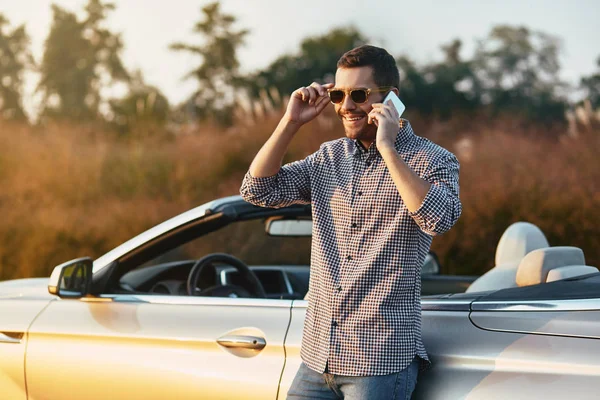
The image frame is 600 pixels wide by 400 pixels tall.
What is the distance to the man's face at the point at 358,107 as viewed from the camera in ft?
7.86

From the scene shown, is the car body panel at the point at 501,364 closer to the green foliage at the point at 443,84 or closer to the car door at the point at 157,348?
the car door at the point at 157,348

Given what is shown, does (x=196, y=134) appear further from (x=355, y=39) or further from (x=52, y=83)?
(x=52, y=83)

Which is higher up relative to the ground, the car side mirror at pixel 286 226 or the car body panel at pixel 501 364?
the car side mirror at pixel 286 226

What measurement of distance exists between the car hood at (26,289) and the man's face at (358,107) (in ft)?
5.90

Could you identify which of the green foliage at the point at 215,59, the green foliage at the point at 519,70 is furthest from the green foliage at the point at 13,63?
the green foliage at the point at 519,70

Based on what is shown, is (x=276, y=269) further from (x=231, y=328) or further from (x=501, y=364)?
(x=501, y=364)

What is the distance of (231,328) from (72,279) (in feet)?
2.70

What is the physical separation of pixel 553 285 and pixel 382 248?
2.28 feet

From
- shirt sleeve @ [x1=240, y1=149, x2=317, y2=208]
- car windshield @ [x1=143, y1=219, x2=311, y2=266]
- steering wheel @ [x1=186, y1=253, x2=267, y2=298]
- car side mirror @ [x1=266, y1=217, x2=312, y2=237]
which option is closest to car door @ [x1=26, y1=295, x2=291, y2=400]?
steering wheel @ [x1=186, y1=253, x2=267, y2=298]

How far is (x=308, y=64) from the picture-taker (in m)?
20.7

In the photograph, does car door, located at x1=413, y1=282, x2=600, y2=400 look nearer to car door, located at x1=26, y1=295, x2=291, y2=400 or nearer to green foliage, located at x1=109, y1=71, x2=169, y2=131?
car door, located at x1=26, y1=295, x2=291, y2=400

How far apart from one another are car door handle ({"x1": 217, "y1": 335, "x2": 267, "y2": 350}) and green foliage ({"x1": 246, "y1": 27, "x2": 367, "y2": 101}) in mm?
16624

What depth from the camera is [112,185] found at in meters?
12.1

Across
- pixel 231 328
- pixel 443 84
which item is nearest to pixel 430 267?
pixel 231 328
